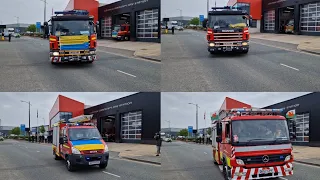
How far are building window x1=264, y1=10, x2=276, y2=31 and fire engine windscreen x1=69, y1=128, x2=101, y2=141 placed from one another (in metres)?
49.1

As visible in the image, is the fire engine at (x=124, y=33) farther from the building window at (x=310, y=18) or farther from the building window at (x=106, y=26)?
the building window at (x=310, y=18)

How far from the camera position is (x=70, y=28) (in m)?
21.0

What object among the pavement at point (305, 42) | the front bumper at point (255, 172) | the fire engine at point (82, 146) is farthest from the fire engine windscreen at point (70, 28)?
the pavement at point (305, 42)

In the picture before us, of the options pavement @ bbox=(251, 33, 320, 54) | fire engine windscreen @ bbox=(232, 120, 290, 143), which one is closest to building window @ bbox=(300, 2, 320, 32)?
pavement @ bbox=(251, 33, 320, 54)

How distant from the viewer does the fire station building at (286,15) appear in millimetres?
44938

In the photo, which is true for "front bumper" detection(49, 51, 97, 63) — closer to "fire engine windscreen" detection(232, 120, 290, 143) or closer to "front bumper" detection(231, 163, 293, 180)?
"fire engine windscreen" detection(232, 120, 290, 143)

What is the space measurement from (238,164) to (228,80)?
6.36 metres

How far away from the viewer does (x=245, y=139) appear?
1081 cm

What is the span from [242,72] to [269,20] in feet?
150

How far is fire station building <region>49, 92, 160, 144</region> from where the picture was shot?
29.0 meters

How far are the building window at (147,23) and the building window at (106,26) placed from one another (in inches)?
524

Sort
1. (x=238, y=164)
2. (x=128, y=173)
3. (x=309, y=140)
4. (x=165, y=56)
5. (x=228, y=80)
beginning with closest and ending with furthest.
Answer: (x=238, y=164) < (x=128, y=173) < (x=228, y=80) < (x=165, y=56) < (x=309, y=140)

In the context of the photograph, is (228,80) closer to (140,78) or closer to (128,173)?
(140,78)

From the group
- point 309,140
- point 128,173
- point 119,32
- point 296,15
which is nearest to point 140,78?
point 128,173
